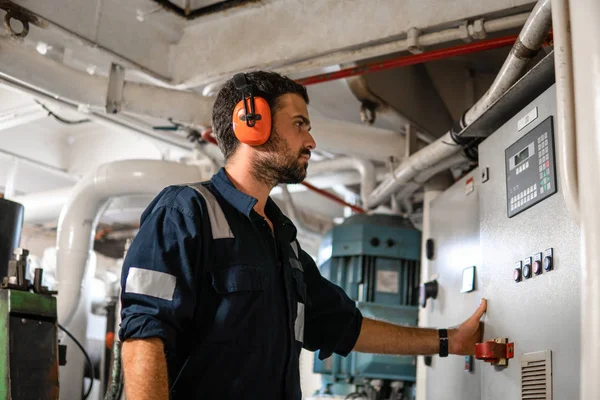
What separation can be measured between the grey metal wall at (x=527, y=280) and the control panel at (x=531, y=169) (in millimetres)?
23

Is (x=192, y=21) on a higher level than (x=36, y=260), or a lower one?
higher

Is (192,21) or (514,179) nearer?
(514,179)

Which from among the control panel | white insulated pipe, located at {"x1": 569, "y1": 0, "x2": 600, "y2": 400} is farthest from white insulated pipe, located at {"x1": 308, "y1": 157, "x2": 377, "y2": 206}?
white insulated pipe, located at {"x1": 569, "y1": 0, "x2": 600, "y2": 400}

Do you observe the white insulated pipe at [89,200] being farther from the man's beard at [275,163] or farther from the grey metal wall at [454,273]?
the man's beard at [275,163]

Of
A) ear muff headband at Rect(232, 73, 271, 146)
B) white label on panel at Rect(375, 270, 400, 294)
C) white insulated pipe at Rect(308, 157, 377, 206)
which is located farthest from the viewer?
white insulated pipe at Rect(308, 157, 377, 206)

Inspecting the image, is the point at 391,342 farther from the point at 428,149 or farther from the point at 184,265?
the point at 428,149

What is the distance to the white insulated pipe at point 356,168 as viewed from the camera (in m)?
4.02

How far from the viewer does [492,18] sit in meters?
2.41

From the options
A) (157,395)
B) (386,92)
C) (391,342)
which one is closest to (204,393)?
(157,395)

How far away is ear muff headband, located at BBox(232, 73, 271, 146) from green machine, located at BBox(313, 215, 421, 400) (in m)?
1.95

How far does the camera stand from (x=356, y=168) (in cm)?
420

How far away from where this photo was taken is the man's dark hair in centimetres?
188

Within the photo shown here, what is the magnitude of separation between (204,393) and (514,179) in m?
0.97

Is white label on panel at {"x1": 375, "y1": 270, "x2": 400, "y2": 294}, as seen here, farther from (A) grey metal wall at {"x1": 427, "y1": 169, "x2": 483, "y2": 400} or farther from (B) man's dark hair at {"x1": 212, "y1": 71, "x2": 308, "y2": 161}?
(B) man's dark hair at {"x1": 212, "y1": 71, "x2": 308, "y2": 161}
